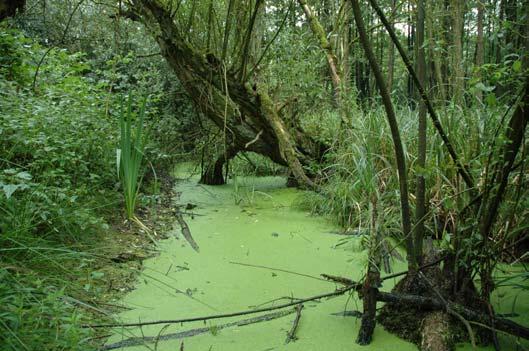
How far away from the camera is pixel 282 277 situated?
2.06m

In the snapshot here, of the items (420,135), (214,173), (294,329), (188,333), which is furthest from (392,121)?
(214,173)

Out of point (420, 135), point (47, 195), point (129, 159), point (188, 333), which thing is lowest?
point (188, 333)

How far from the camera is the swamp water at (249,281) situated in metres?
1.50

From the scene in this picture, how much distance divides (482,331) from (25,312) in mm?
1341

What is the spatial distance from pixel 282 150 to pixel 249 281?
5.99 feet

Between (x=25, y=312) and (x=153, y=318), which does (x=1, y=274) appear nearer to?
(x=25, y=312)

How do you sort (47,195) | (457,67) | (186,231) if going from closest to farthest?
(47,195), (186,231), (457,67)

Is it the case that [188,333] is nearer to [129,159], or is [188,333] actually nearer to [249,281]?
[249,281]

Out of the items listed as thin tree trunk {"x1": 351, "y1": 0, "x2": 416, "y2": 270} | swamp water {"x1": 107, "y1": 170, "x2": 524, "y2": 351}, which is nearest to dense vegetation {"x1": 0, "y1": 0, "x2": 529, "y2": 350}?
thin tree trunk {"x1": 351, "y1": 0, "x2": 416, "y2": 270}

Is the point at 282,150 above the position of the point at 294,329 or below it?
above

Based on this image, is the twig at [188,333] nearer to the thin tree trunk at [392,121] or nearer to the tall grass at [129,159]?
the thin tree trunk at [392,121]

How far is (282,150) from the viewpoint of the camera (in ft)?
12.2

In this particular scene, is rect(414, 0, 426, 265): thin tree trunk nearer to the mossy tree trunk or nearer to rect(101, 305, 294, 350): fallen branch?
rect(101, 305, 294, 350): fallen branch

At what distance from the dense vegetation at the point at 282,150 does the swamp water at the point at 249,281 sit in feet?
0.47
